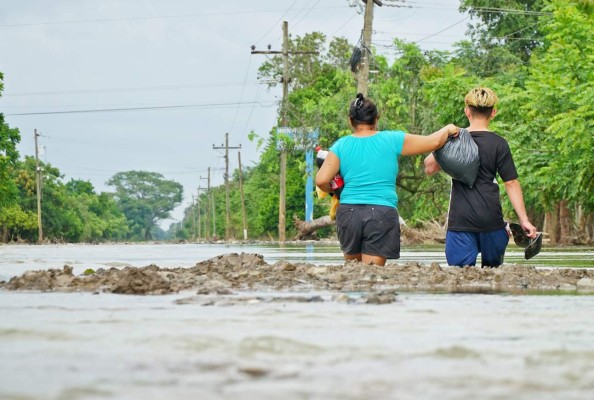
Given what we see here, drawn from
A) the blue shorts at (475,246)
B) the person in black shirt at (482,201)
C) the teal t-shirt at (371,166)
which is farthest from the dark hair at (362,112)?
the blue shorts at (475,246)

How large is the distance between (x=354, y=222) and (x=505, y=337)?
17.0 ft

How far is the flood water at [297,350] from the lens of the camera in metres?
4.03

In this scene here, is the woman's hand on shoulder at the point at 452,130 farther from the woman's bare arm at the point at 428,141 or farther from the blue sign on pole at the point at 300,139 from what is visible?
the blue sign on pole at the point at 300,139

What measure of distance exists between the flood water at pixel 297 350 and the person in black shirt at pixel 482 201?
2.64m

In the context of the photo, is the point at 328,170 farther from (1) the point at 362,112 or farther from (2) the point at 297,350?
(2) the point at 297,350

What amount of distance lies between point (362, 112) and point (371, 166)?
47cm

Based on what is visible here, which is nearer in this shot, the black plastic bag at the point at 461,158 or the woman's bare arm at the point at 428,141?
the black plastic bag at the point at 461,158

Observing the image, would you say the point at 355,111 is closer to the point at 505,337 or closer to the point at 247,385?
the point at 505,337

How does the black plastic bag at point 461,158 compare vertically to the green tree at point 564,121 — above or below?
below

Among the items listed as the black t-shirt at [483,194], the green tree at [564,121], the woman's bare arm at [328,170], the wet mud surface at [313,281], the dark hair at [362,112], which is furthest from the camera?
the green tree at [564,121]

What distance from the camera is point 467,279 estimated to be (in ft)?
32.4

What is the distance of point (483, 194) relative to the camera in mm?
10352

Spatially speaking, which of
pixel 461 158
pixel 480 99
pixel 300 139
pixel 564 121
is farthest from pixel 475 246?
pixel 300 139

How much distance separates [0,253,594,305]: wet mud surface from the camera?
9.12 m
